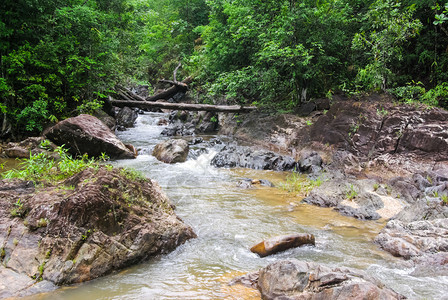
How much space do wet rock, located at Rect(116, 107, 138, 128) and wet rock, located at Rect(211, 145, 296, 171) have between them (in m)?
9.76

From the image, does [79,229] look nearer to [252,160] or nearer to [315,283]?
[315,283]

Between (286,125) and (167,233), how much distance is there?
964 cm

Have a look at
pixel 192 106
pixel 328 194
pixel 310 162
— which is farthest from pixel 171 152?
pixel 328 194

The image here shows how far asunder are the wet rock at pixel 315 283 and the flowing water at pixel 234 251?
0.29 m

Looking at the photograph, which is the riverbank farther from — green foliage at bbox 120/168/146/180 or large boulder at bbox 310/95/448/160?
green foliage at bbox 120/168/146/180

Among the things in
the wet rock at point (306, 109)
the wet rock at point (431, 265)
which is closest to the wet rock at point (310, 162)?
the wet rock at point (306, 109)

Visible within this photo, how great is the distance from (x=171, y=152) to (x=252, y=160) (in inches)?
135

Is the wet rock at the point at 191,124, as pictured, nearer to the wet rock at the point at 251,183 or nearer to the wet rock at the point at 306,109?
Answer: the wet rock at the point at 306,109

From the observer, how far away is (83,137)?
10.5 m

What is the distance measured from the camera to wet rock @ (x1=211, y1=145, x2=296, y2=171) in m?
11.0

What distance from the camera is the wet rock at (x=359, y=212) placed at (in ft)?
20.1

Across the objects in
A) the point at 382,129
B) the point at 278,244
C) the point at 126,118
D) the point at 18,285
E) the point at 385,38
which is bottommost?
the point at 278,244

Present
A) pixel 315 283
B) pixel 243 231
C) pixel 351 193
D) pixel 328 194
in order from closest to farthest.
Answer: pixel 315 283, pixel 243 231, pixel 351 193, pixel 328 194

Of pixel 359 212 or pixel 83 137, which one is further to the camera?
pixel 83 137
